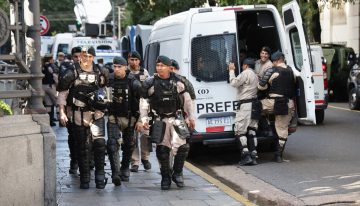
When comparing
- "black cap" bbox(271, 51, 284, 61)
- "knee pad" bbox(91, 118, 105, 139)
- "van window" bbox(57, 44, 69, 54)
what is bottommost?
"knee pad" bbox(91, 118, 105, 139)

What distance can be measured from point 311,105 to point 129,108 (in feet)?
10.9

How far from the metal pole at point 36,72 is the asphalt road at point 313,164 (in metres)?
3.19

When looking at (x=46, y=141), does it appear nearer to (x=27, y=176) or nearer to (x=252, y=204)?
(x=27, y=176)

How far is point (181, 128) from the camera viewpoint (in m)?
9.62

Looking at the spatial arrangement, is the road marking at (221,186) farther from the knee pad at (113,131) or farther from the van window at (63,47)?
the van window at (63,47)

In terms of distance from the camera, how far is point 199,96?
1226 centimetres

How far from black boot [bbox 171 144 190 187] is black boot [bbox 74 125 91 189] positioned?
111 cm

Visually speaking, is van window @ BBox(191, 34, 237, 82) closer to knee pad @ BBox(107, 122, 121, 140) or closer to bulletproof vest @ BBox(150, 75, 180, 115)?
knee pad @ BBox(107, 122, 121, 140)

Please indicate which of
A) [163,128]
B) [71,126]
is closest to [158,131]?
[163,128]

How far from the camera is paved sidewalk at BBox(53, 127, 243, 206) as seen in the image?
28.6ft

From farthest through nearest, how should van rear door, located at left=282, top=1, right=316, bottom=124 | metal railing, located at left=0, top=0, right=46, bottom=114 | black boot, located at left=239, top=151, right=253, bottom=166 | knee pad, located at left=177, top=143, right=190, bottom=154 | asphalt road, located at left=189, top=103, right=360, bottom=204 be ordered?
van rear door, located at left=282, top=1, right=316, bottom=124, black boot, located at left=239, top=151, right=253, bottom=166, knee pad, located at left=177, top=143, right=190, bottom=154, asphalt road, located at left=189, top=103, right=360, bottom=204, metal railing, located at left=0, top=0, right=46, bottom=114

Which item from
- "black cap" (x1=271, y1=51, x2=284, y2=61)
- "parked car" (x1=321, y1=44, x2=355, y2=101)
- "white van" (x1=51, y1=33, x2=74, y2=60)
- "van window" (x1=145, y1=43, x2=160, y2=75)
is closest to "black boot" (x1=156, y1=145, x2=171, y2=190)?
"black cap" (x1=271, y1=51, x2=284, y2=61)

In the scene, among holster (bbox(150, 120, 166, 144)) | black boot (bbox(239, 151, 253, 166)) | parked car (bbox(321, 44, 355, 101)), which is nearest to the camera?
holster (bbox(150, 120, 166, 144))

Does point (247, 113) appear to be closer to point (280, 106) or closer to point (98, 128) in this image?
point (280, 106)
